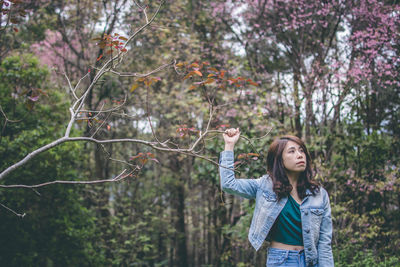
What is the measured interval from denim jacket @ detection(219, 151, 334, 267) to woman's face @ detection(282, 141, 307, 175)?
0.17 metres

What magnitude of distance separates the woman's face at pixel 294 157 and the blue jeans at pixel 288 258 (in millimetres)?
532

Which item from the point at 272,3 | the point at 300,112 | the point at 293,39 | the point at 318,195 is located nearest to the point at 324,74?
the point at 300,112

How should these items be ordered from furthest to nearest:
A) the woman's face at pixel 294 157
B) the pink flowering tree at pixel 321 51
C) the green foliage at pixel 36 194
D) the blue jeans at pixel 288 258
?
the pink flowering tree at pixel 321 51 → the green foliage at pixel 36 194 → the woman's face at pixel 294 157 → the blue jeans at pixel 288 258

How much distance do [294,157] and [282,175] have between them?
0.48 feet

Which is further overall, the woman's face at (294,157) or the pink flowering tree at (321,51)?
the pink flowering tree at (321,51)

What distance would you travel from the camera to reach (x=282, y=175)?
7.55 feet

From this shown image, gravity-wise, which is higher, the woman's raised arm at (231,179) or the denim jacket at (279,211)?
the woman's raised arm at (231,179)

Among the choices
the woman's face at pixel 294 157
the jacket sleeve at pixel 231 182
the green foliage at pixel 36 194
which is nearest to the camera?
the jacket sleeve at pixel 231 182

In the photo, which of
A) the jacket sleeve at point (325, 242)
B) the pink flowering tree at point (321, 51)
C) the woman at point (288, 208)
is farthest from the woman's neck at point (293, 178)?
the pink flowering tree at point (321, 51)

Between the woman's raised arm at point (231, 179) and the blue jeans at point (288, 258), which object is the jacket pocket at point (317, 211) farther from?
the woman's raised arm at point (231, 179)

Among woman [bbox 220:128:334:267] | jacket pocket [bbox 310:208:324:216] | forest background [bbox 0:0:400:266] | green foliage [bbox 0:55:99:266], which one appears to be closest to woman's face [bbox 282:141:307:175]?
woman [bbox 220:128:334:267]

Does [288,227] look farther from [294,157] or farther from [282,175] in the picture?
[294,157]

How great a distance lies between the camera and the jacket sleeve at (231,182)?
7.16 feet

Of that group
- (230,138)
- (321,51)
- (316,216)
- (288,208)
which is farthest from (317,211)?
(321,51)
